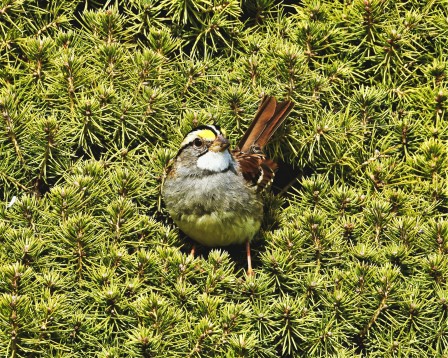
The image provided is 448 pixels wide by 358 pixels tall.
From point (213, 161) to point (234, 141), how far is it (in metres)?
0.44

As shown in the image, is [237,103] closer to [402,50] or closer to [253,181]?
[253,181]

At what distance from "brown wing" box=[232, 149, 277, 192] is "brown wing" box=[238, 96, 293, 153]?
0.07m

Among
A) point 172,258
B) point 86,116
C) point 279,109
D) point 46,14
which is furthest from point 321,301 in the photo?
point 46,14

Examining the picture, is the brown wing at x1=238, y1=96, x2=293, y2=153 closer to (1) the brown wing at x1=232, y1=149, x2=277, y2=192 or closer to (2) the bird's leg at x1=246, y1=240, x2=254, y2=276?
(1) the brown wing at x1=232, y1=149, x2=277, y2=192

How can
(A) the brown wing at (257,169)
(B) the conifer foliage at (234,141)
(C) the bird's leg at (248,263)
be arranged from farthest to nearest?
1. (A) the brown wing at (257,169)
2. (C) the bird's leg at (248,263)
3. (B) the conifer foliage at (234,141)

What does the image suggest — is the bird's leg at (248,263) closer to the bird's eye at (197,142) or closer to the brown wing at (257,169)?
the brown wing at (257,169)

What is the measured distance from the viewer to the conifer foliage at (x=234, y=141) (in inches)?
175

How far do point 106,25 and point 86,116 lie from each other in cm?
69

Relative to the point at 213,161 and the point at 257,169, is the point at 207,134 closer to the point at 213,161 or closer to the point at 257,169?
the point at 213,161

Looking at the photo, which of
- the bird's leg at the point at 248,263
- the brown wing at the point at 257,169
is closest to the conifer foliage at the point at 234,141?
the bird's leg at the point at 248,263

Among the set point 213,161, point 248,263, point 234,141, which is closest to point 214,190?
point 213,161

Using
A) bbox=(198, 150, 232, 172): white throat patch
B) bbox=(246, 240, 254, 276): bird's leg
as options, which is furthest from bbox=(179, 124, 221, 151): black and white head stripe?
bbox=(246, 240, 254, 276): bird's leg

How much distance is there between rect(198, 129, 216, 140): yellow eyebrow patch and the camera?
16.2ft

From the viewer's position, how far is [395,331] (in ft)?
15.0
